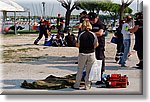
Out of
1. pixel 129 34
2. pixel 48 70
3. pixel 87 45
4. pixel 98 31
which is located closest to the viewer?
pixel 87 45

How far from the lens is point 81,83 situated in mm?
7801

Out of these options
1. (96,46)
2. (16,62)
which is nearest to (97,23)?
(96,46)

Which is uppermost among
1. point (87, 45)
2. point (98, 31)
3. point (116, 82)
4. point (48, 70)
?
point (98, 31)

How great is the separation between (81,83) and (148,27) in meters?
1.74

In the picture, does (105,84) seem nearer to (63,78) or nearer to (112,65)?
(63,78)

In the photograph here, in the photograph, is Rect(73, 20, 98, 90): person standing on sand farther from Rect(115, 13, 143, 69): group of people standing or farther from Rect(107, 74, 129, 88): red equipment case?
Rect(115, 13, 143, 69): group of people standing

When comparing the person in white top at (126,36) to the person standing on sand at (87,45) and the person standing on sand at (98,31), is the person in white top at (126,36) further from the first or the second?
the person standing on sand at (87,45)

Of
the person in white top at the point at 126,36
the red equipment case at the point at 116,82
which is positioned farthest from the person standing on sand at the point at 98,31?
the person in white top at the point at 126,36

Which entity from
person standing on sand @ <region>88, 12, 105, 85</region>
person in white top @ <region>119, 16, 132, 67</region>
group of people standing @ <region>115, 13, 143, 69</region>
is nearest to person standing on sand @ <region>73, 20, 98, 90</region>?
person standing on sand @ <region>88, 12, 105, 85</region>

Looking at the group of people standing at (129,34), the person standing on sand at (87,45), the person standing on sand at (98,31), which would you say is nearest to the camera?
the person standing on sand at (87,45)

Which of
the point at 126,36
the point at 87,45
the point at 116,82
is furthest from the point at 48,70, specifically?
the point at 87,45

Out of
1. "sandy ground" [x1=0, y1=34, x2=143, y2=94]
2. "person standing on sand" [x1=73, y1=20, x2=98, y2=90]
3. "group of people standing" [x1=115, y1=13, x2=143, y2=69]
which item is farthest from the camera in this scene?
"group of people standing" [x1=115, y1=13, x2=143, y2=69]

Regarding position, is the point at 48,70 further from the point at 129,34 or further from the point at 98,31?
the point at 98,31

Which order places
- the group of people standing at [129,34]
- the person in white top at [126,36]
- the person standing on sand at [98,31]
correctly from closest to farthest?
the person standing on sand at [98,31]
the group of people standing at [129,34]
the person in white top at [126,36]
